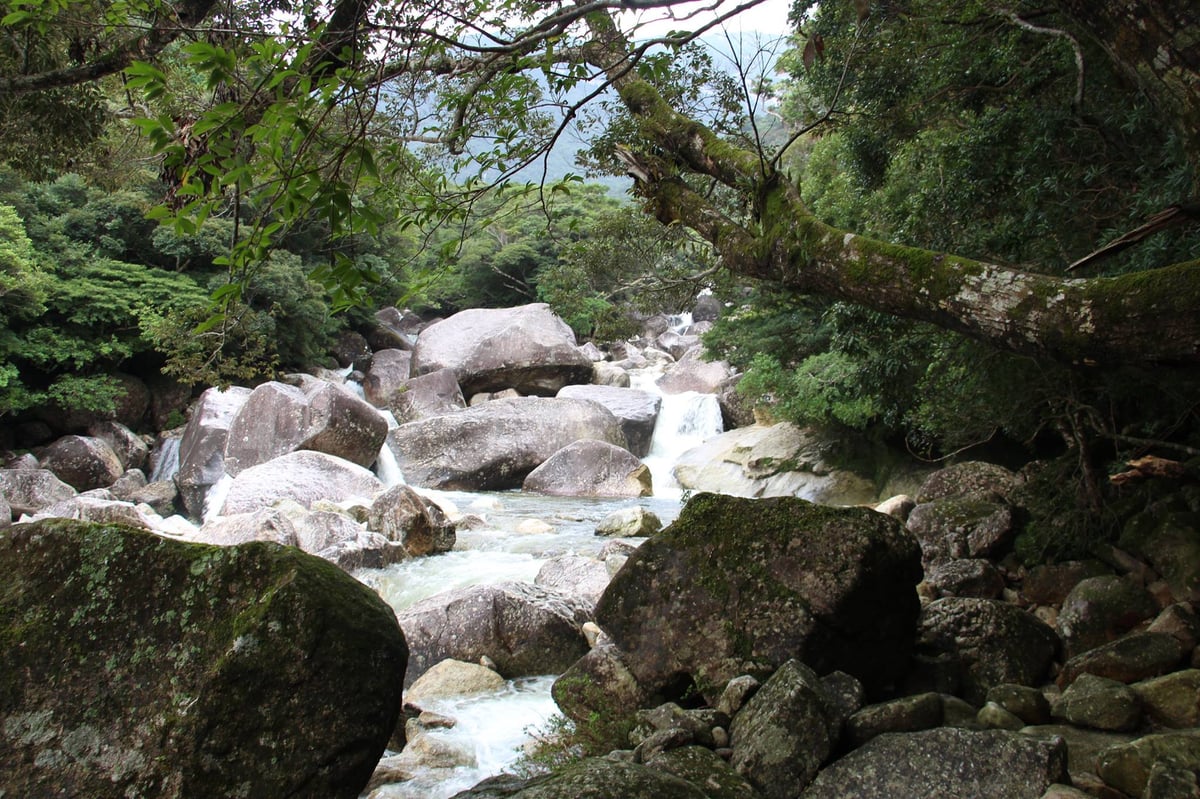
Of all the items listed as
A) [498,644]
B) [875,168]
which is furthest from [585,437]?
[498,644]

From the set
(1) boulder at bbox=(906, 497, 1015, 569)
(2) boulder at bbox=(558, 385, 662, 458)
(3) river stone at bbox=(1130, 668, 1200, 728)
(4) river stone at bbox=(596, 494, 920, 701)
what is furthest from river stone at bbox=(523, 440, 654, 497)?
(3) river stone at bbox=(1130, 668, 1200, 728)

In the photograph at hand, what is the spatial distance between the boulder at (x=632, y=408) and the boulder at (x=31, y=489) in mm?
10018

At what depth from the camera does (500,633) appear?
6578mm

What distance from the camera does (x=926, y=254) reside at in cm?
359

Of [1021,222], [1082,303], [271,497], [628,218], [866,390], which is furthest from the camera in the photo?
[271,497]

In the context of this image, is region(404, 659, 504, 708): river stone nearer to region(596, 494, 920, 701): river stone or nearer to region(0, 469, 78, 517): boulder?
region(596, 494, 920, 701): river stone

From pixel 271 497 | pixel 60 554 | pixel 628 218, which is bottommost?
pixel 271 497

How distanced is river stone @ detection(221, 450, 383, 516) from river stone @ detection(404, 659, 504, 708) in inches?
259

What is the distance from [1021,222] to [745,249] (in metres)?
2.43

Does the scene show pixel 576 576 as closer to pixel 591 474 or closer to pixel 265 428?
pixel 591 474

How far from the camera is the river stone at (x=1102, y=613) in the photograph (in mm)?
5215

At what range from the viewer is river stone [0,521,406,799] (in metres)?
3.18

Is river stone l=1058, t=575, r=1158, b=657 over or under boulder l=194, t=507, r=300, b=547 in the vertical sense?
under

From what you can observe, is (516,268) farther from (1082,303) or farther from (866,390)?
(1082,303)
